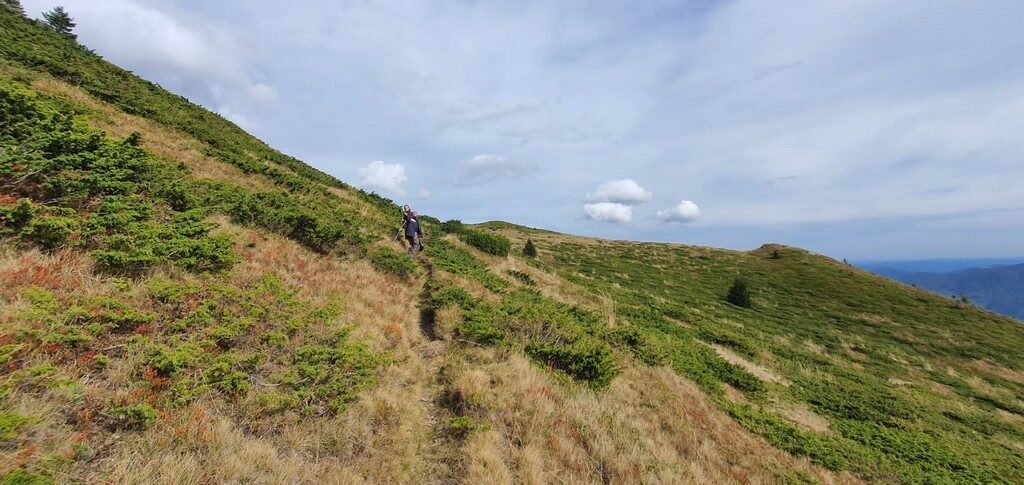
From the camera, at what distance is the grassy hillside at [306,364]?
5.00 m

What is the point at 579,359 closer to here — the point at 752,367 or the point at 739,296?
the point at 752,367

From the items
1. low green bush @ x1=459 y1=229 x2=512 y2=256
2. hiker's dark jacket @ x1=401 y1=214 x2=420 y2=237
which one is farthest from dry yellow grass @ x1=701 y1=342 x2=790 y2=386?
hiker's dark jacket @ x1=401 y1=214 x2=420 y2=237

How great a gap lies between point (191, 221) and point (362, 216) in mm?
9407

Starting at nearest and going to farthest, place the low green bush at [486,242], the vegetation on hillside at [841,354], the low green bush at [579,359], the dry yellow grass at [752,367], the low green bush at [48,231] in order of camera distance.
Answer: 1. the low green bush at [48,231]
2. the low green bush at [579,359]
3. the vegetation on hillside at [841,354]
4. the dry yellow grass at [752,367]
5. the low green bush at [486,242]

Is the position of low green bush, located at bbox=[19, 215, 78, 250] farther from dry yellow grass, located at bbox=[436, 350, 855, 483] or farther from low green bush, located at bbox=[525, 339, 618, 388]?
low green bush, located at bbox=[525, 339, 618, 388]

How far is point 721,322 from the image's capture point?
86.1ft

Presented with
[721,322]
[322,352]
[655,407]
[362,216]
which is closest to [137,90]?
[362,216]

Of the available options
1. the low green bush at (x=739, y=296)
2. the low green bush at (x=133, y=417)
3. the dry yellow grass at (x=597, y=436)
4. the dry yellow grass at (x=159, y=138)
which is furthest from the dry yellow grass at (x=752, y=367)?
the dry yellow grass at (x=159, y=138)

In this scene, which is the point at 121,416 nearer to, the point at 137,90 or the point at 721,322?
the point at 137,90

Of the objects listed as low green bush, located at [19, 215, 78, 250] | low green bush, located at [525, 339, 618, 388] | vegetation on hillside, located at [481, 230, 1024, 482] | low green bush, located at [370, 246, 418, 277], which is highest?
low green bush, located at [19, 215, 78, 250]

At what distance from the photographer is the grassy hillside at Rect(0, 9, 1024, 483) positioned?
5.00 meters

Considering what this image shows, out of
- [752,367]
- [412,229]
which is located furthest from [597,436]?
[752,367]

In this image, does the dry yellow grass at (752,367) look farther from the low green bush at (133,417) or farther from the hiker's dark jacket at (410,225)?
the low green bush at (133,417)

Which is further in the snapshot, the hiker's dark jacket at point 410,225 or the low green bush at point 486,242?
the low green bush at point 486,242
